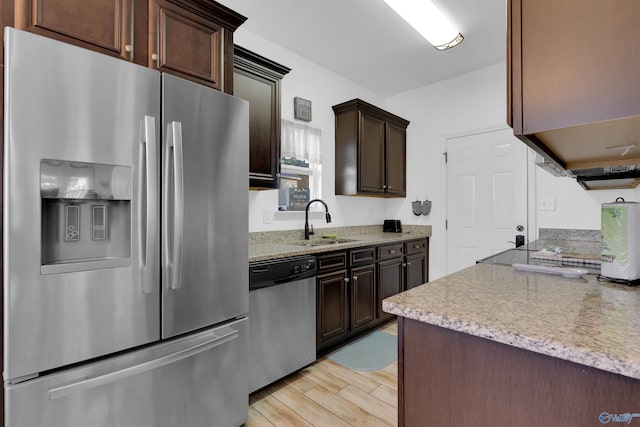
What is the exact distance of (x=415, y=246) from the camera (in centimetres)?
367

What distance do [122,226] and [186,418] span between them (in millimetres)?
948

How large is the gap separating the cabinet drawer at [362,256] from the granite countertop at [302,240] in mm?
59

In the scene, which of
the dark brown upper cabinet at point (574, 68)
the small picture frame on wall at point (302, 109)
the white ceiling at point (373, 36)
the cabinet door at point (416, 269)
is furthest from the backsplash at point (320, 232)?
the dark brown upper cabinet at point (574, 68)

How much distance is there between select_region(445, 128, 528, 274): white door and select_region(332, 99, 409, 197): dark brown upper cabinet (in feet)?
2.47

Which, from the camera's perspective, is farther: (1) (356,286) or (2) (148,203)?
(1) (356,286)

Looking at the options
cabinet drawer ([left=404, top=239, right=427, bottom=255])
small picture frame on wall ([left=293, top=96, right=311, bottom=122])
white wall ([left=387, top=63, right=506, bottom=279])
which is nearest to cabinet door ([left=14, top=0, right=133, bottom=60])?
small picture frame on wall ([left=293, top=96, right=311, bottom=122])

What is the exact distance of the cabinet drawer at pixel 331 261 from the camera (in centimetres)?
244

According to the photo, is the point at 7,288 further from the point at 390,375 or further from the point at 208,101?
the point at 390,375

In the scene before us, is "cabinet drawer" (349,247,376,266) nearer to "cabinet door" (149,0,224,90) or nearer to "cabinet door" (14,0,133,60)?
"cabinet door" (149,0,224,90)

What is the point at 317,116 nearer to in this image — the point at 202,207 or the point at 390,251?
the point at 390,251

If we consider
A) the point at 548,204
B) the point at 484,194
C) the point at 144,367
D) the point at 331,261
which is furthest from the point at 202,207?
the point at 548,204

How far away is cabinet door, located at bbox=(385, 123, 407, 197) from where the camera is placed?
12.5ft

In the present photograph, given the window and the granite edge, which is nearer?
the granite edge

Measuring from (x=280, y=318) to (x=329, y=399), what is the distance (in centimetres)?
60
